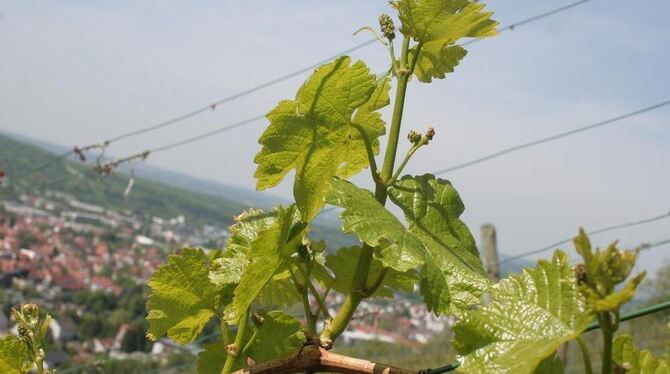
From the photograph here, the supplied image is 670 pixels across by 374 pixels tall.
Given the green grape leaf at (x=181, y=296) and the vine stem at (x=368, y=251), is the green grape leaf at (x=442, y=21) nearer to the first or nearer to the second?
the vine stem at (x=368, y=251)

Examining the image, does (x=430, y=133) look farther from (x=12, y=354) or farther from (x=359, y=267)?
(x=12, y=354)

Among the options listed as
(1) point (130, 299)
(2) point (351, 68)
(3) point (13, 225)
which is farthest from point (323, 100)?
(3) point (13, 225)

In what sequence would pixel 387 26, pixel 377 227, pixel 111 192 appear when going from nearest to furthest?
pixel 377 227
pixel 387 26
pixel 111 192

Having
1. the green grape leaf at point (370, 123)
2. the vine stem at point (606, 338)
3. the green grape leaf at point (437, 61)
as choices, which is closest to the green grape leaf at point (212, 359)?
the green grape leaf at point (370, 123)

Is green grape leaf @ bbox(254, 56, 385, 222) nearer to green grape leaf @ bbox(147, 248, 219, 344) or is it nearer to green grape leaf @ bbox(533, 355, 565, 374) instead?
green grape leaf @ bbox(147, 248, 219, 344)

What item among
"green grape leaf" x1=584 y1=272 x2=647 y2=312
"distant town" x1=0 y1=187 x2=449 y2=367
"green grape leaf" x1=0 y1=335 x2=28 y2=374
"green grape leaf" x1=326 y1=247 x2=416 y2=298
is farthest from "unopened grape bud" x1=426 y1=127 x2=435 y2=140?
"distant town" x1=0 y1=187 x2=449 y2=367

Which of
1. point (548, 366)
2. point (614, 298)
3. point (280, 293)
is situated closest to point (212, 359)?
point (280, 293)
